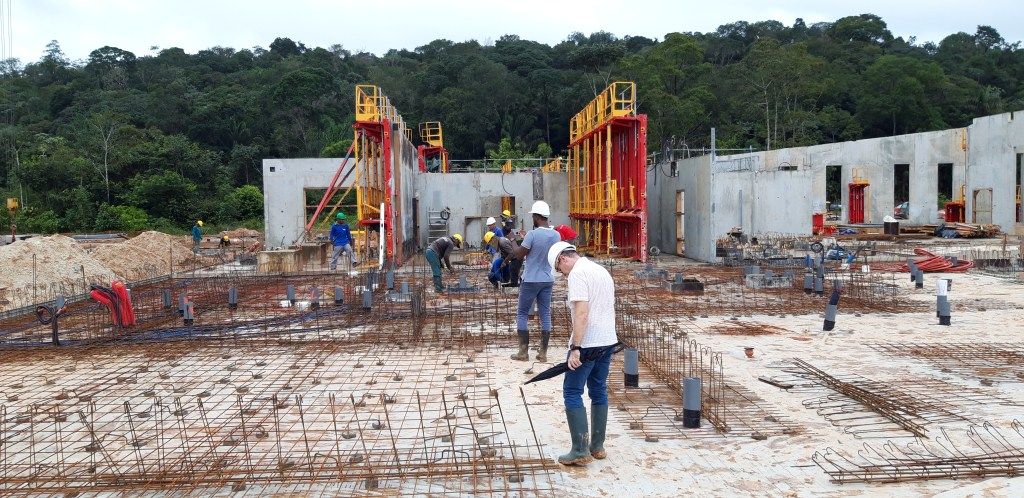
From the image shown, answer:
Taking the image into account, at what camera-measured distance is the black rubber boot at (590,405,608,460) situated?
15.4ft

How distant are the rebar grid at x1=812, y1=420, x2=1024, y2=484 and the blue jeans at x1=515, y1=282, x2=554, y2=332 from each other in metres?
3.23

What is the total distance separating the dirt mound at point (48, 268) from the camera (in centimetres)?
1445

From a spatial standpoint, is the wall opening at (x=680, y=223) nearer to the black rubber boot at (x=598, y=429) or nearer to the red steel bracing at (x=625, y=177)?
the red steel bracing at (x=625, y=177)

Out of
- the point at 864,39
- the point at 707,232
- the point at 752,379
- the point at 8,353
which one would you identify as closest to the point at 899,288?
the point at 707,232

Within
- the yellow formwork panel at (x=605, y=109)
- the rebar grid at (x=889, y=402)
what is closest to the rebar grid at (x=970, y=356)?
the rebar grid at (x=889, y=402)

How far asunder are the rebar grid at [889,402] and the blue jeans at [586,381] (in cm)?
183

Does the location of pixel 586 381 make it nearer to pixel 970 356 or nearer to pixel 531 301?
pixel 531 301

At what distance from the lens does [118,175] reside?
137ft

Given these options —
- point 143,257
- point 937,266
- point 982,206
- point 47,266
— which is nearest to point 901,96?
point 982,206

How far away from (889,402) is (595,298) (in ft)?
8.94

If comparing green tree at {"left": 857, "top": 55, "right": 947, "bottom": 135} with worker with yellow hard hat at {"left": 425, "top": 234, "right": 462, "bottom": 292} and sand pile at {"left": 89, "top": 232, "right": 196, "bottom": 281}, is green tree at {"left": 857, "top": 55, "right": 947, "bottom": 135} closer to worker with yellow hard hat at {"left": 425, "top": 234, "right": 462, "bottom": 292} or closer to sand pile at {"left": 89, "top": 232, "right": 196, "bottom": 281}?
sand pile at {"left": 89, "top": 232, "right": 196, "bottom": 281}

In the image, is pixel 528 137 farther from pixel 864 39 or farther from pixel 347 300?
pixel 347 300

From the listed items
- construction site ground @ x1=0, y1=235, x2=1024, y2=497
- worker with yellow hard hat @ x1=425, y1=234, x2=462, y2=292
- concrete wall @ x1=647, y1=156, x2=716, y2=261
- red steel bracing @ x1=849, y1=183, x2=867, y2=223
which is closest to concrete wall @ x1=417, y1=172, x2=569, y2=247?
concrete wall @ x1=647, y1=156, x2=716, y2=261

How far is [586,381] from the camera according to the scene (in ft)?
15.7
